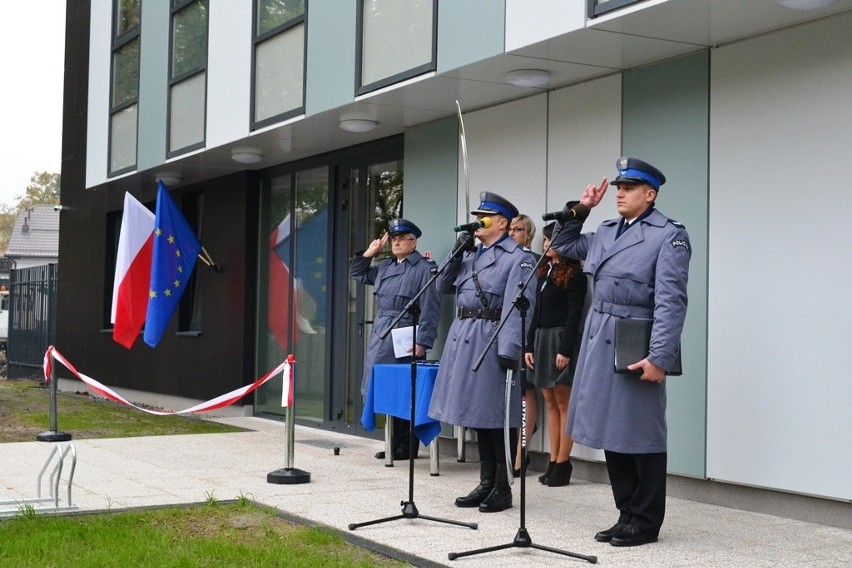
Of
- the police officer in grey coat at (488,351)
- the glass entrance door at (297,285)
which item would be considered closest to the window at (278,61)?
the glass entrance door at (297,285)

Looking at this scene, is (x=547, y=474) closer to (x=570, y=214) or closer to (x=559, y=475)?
(x=559, y=475)

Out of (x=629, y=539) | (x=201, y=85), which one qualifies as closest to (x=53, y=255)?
(x=201, y=85)

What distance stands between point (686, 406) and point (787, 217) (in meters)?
1.49

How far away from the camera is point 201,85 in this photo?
13.8 meters

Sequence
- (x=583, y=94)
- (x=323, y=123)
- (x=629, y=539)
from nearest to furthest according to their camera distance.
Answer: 1. (x=629, y=539)
2. (x=583, y=94)
3. (x=323, y=123)

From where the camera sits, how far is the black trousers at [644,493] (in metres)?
6.23

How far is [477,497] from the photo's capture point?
744 centimetres

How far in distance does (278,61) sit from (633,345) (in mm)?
6978

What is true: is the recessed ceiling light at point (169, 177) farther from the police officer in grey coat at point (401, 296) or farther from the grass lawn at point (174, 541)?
the grass lawn at point (174, 541)

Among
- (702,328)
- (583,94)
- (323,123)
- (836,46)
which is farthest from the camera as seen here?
(323,123)

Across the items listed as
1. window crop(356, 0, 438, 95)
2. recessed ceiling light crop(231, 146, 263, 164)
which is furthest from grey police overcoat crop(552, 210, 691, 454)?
recessed ceiling light crop(231, 146, 263, 164)

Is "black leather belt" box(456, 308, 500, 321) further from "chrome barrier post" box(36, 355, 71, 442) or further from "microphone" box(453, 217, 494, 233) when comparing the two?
"chrome barrier post" box(36, 355, 71, 442)

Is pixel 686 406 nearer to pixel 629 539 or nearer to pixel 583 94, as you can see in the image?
pixel 629 539

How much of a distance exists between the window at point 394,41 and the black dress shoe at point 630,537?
14.6 feet
